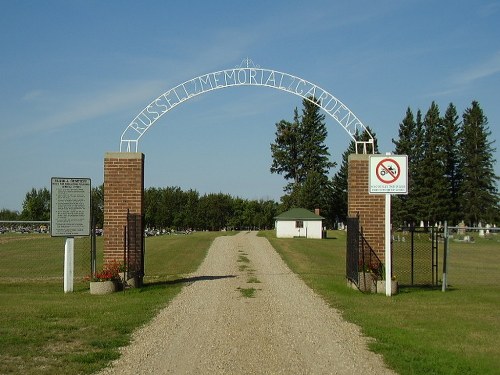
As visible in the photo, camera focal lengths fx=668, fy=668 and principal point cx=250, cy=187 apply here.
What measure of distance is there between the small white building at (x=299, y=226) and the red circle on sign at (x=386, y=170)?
48.0 m

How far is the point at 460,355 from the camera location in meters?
9.04

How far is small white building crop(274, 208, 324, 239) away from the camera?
65125 mm

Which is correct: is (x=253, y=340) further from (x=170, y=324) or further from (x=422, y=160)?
(x=422, y=160)

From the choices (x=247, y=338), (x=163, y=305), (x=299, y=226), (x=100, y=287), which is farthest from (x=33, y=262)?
(x=299, y=226)

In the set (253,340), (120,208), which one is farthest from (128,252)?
(253,340)

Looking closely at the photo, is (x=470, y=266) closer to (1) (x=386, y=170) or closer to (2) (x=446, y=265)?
(2) (x=446, y=265)

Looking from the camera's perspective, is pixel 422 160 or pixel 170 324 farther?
pixel 422 160

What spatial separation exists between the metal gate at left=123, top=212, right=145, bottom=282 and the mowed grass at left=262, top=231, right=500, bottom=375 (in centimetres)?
487

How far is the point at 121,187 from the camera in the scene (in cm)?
1870

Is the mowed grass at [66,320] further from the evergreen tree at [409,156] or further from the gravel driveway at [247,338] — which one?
the evergreen tree at [409,156]

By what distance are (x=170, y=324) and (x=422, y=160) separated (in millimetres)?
75465

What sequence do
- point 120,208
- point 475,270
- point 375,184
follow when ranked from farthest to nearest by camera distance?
point 475,270
point 120,208
point 375,184

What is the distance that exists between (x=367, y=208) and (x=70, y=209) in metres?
8.03

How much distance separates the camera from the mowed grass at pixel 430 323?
8.62 m
